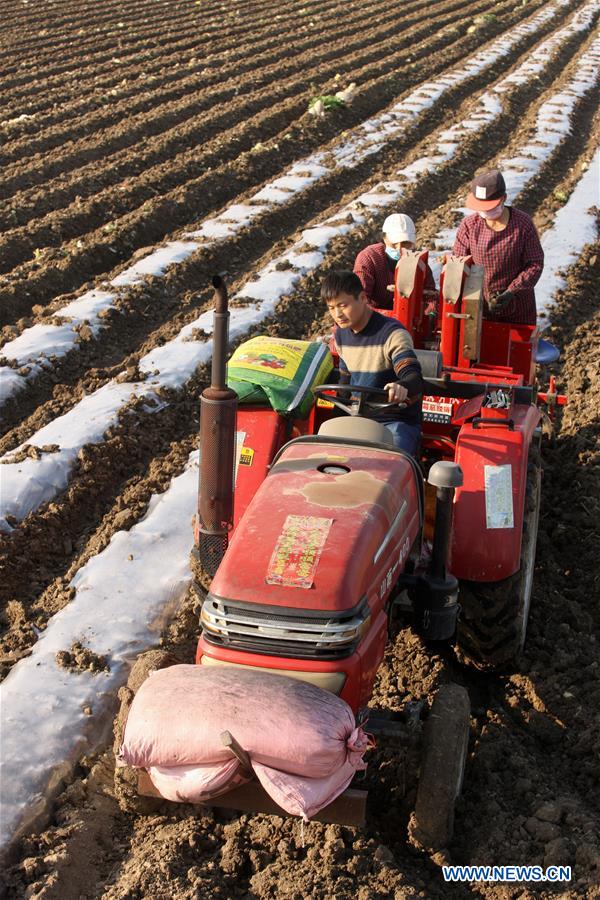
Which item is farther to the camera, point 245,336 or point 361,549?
point 245,336

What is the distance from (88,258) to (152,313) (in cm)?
135

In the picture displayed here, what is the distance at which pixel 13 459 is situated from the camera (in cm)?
643

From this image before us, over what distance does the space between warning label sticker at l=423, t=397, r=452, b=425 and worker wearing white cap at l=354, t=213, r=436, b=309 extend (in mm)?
1283

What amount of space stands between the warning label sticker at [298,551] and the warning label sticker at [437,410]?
2116mm

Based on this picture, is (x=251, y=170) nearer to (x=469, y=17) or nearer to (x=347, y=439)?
(x=347, y=439)

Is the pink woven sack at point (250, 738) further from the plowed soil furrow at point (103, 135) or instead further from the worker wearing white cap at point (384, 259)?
the plowed soil furrow at point (103, 135)

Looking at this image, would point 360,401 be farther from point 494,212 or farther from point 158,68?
point 158,68

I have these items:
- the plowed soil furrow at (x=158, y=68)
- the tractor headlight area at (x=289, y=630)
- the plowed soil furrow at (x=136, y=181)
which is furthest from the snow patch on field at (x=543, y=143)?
the tractor headlight area at (x=289, y=630)

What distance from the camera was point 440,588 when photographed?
4.03 m

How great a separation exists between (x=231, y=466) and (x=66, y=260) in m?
6.76

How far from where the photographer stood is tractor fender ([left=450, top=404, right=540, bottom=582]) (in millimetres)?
4477

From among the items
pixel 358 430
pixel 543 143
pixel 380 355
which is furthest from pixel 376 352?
pixel 543 143

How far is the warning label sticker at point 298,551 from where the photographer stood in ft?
11.6

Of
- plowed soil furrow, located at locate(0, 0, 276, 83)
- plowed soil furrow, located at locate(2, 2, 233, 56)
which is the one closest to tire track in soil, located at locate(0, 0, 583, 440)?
plowed soil furrow, located at locate(0, 0, 276, 83)
